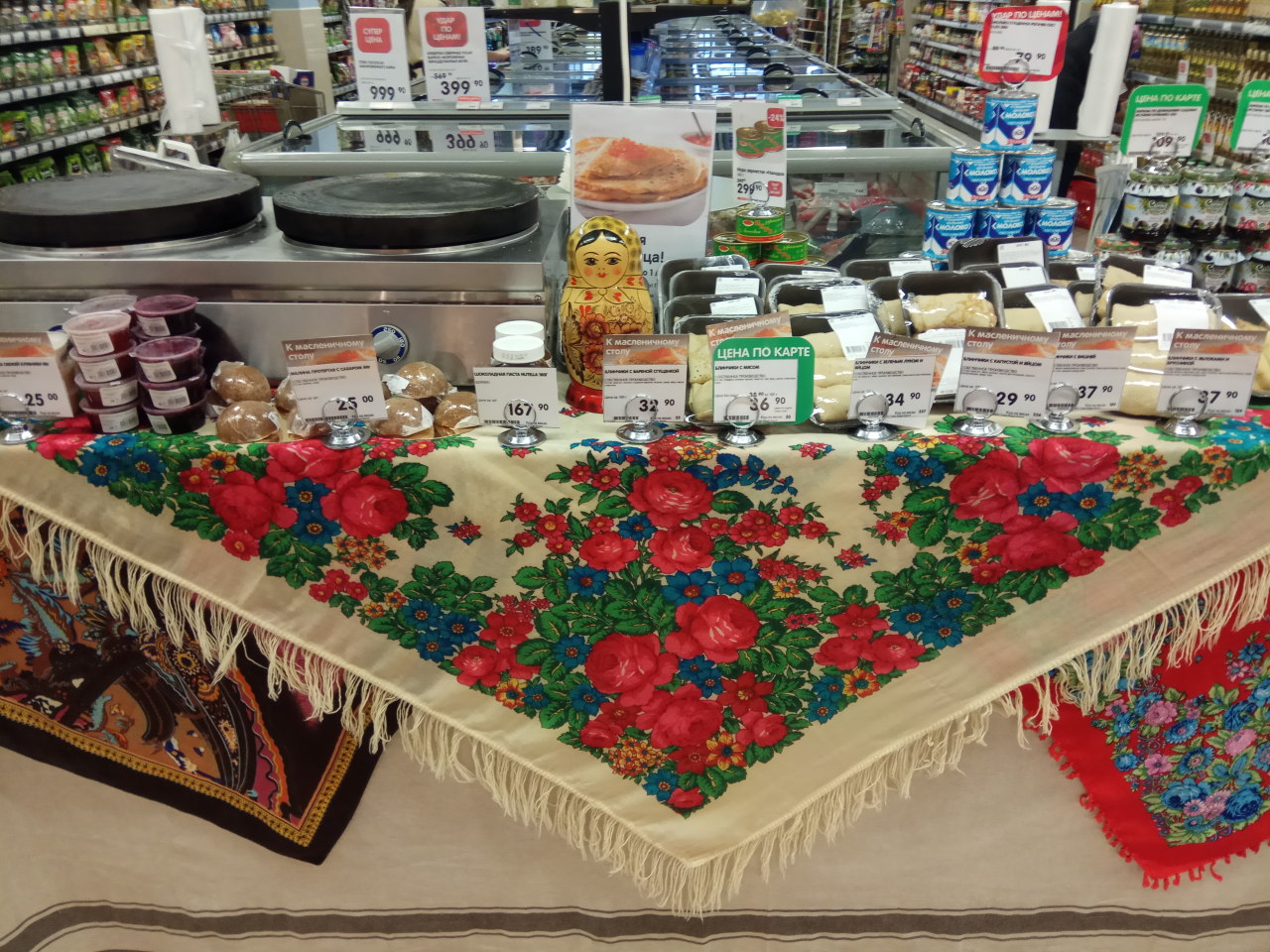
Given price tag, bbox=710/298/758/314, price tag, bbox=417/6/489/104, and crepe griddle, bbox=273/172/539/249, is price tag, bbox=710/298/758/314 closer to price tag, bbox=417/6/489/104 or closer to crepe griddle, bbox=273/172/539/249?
crepe griddle, bbox=273/172/539/249

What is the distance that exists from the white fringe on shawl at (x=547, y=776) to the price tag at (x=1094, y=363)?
28 cm

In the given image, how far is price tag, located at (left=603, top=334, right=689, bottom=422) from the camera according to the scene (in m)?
1.09

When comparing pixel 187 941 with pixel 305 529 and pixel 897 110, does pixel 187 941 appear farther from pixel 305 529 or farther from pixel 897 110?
pixel 897 110

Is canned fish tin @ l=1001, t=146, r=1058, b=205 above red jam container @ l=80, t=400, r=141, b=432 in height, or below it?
above

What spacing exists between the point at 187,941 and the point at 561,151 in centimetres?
174

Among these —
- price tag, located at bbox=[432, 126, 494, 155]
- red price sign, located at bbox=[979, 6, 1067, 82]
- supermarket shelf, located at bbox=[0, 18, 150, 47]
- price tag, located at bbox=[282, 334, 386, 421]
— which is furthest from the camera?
supermarket shelf, located at bbox=[0, 18, 150, 47]

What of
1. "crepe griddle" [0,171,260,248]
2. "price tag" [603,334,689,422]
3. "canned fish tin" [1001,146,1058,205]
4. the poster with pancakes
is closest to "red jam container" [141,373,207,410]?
"crepe griddle" [0,171,260,248]

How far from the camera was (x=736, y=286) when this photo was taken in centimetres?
136

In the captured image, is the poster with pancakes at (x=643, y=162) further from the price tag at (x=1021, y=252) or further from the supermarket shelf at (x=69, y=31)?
the supermarket shelf at (x=69, y=31)

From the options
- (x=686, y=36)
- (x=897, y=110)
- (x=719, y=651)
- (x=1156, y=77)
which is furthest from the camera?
(x=1156, y=77)

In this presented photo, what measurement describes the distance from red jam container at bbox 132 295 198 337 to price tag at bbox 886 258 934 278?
1046mm

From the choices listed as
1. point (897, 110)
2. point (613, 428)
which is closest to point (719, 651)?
point (613, 428)

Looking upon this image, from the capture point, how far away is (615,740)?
1.28 meters

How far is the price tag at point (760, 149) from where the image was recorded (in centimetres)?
154
